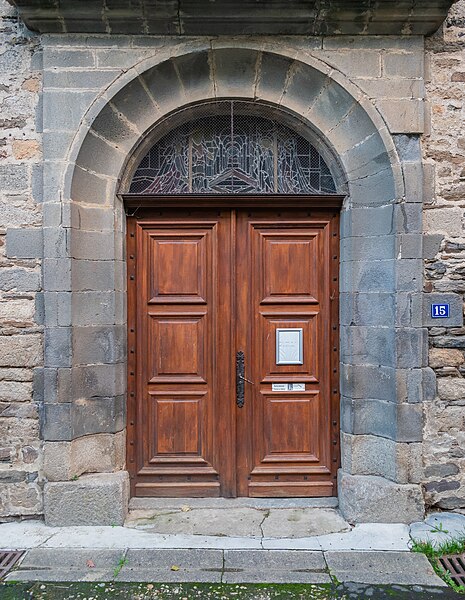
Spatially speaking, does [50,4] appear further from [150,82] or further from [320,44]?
[320,44]

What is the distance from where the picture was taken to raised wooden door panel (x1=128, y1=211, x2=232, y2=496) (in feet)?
13.5

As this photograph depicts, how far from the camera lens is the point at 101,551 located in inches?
134

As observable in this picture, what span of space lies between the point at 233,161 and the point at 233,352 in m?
1.60

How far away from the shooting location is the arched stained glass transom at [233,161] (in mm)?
4098

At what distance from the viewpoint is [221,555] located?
3.34 metres

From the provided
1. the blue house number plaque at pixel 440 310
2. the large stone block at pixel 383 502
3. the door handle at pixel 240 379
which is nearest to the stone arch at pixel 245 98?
the blue house number plaque at pixel 440 310

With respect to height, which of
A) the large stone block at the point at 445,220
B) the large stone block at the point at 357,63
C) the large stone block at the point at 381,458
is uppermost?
the large stone block at the point at 357,63

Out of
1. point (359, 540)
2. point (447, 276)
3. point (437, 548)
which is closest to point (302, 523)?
point (359, 540)

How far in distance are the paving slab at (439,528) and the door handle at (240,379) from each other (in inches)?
62.9

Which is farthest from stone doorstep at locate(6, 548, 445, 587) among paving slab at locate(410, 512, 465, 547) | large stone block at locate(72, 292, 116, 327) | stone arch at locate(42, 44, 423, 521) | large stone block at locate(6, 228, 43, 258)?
large stone block at locate(6, 228, 43, 258)

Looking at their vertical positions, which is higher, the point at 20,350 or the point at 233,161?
the point at 233,161

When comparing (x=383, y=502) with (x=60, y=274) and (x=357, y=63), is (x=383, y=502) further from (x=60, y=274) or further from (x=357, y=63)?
(x=357, y=63)

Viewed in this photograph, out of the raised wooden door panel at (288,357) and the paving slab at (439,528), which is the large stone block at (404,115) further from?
the paving slab at (439,528)

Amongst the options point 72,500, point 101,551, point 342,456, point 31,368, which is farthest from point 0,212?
point 342,456
